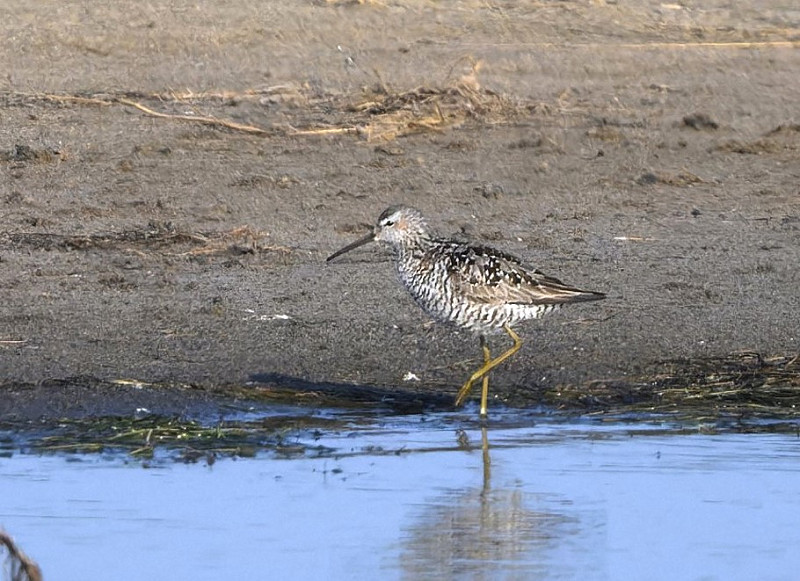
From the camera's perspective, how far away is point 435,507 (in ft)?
25.6

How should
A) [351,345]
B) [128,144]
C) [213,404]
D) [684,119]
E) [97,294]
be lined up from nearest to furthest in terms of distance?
[213,404] → [351,345] → [97,294] → [128,144] → [684,119]

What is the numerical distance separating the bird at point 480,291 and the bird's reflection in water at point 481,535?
3.85ft

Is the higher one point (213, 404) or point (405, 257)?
point (405, 257)

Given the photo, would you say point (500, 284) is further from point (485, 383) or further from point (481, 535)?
point (481, 535)

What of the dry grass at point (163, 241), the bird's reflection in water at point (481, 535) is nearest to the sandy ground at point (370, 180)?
the dry grass at point (163, 241)

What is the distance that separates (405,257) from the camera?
948 cm

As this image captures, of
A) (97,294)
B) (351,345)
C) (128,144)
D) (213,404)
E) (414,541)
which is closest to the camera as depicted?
(414,541)

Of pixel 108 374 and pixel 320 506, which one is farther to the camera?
pixel 108 374

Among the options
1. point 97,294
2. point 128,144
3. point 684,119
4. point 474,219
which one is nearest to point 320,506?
point 97,294

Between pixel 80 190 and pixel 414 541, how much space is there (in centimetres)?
602

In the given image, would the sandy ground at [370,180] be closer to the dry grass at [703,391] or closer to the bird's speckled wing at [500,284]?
the dry grass at [703,391]

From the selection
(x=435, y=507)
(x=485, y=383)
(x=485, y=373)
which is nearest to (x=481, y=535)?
(x=435, y=507)

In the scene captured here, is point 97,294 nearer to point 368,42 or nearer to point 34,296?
point 34,296

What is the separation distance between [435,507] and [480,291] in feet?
5.39
